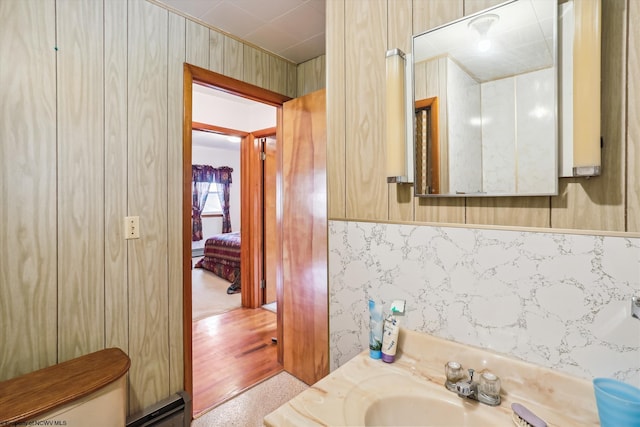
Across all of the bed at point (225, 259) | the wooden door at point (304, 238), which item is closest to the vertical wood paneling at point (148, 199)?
the wooden door at point (304, 238)

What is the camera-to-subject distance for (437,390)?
86 cm

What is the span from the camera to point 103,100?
59.2 inches

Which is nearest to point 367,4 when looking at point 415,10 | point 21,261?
point 415,10

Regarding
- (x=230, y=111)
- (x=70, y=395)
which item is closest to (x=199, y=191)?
(x=230, y=111)

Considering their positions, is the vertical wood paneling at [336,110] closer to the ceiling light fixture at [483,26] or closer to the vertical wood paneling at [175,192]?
the ceiling light fixture at [483,26]

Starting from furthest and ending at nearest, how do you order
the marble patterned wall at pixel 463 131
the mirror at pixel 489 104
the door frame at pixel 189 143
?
the door frame at pixel 189 143 → the marble patterned wall at pixel 463 131 → the mirror at pixel 489 104

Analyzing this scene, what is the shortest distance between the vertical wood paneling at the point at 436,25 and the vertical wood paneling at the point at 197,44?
1.36 m

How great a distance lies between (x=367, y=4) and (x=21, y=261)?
1.75m

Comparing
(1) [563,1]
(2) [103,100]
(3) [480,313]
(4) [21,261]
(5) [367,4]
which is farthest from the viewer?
(2) [103,100]

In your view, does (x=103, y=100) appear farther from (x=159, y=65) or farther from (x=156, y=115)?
(x=159, y=65)

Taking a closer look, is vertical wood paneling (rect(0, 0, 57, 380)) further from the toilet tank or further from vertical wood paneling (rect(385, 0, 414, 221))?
vertical wood paneling (rect(385, 0, 414, 221))

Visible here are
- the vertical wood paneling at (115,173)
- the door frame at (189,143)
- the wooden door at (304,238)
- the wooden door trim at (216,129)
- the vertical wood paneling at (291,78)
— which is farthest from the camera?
the wooden door trim at (216,129)

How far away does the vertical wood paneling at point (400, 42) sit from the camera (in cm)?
105

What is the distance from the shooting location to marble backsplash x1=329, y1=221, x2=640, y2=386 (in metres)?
0.72
